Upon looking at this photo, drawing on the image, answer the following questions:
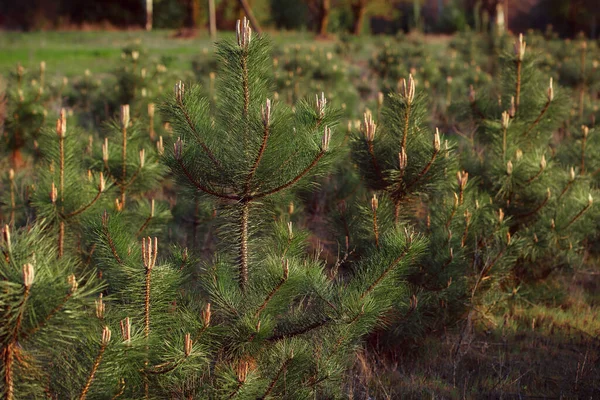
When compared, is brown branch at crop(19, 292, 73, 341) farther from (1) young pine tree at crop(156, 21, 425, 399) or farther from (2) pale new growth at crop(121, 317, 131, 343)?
(1) young pine tree at crop(156, 21, 425, 399)

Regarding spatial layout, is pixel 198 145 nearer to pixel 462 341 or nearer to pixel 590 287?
pixel 462 341

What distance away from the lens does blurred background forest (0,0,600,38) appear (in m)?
31.7

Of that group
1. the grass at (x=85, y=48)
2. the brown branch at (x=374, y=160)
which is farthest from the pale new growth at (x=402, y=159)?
the grass at (x=85, y=48)

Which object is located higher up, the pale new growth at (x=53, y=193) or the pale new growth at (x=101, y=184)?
the pale new growth at (x=101, y=184)

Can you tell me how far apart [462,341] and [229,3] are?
3250 cm

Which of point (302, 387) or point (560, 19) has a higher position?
point (560, 19)

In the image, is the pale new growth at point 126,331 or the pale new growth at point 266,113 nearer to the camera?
the pale new growth at point 126,331

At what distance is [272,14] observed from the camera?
1422 inches

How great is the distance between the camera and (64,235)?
393 cm

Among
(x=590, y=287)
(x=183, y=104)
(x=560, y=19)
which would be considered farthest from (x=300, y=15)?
(x=183, y=104)

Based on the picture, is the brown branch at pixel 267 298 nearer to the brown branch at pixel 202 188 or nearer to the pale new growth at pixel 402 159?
the brown branch at pixel 202 188

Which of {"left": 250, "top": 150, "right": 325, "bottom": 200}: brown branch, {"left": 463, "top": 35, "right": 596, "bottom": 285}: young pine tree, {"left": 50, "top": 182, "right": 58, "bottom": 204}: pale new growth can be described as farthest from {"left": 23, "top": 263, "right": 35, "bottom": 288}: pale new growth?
{"left": 463, "top": 35, "right": 596, "bottom": 285}: young pine tree

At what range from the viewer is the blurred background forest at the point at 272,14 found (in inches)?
1246

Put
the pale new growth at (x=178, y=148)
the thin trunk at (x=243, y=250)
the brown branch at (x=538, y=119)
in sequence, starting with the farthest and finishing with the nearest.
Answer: the brown branch at (x=538, y=119) < the thin trunk at (x=243, y=250) < the pale new growth at (x=178, y=148)
